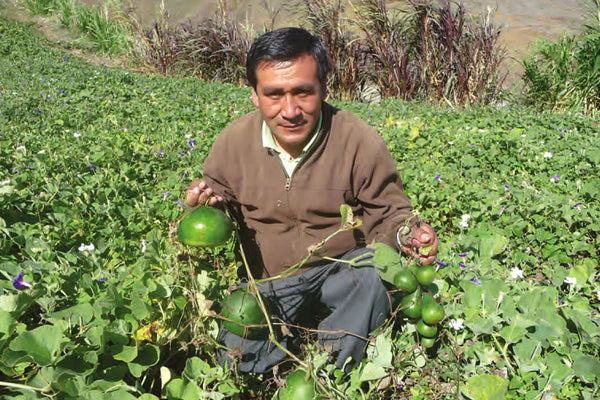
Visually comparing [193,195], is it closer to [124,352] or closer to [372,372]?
[124,352]

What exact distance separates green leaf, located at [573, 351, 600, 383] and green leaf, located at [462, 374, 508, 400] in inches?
14.6

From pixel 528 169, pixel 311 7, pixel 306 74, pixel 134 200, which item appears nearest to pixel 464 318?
pixel 306 74

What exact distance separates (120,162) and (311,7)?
264 inches

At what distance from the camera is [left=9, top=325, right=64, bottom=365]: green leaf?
1.53 meters

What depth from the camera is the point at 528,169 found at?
460 cm

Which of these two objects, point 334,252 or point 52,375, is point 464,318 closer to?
point 334,252

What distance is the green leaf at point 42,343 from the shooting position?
1.53m

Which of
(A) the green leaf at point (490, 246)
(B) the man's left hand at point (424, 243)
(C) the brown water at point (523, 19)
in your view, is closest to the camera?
(B) the man's left hand at point (424, 243)

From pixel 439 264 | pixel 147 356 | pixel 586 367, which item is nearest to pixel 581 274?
pixel 439 264

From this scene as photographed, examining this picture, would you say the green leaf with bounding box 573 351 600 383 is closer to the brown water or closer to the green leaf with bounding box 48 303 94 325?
the green leaf with bounding box 48 303 94 325

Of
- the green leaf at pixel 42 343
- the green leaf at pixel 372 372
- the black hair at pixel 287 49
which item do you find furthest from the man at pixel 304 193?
the green leaf at pixel 42 343

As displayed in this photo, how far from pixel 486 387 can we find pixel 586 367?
0.44 metres

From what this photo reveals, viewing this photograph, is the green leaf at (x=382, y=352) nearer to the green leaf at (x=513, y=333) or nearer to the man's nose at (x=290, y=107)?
the green leaf at (x=513, y=333)

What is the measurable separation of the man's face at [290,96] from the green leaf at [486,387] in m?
1.24
